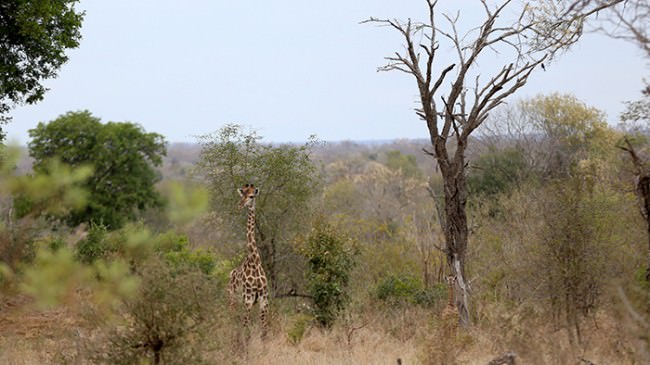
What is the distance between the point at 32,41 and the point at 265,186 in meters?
5.00

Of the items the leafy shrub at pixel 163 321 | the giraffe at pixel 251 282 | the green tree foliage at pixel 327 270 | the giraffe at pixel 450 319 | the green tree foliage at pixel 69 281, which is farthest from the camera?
the green tree foliage at pixel 327 270

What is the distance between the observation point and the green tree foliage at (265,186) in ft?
47.6

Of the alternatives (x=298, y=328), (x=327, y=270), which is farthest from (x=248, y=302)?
(x=327, y=270)

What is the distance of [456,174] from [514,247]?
447 centimetres

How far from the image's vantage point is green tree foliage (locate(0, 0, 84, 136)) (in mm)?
11508

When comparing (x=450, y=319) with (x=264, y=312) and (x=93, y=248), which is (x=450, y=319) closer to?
(x=264, y=312)

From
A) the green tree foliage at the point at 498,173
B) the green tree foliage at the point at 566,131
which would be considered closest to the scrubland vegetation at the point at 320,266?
the green tree foliage at the point at 498,173

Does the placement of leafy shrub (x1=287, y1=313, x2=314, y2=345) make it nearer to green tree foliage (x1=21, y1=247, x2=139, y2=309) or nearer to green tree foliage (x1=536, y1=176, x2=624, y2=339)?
green tree foliage (x1=536, y1=176, x2=624, y2=339)

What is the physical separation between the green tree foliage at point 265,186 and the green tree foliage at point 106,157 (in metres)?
13.0

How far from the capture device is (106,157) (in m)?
27.9

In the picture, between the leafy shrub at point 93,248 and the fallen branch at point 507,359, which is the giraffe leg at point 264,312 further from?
the fallen branch at point 507,359

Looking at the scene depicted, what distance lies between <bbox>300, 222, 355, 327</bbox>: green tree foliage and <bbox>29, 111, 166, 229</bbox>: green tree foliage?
14.7 meters

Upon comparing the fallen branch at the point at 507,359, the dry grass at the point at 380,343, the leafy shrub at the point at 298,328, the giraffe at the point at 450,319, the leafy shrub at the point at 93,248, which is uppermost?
the leafy shrub at the point at 93,248

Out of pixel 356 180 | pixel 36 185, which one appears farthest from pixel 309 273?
pixel 356 180
